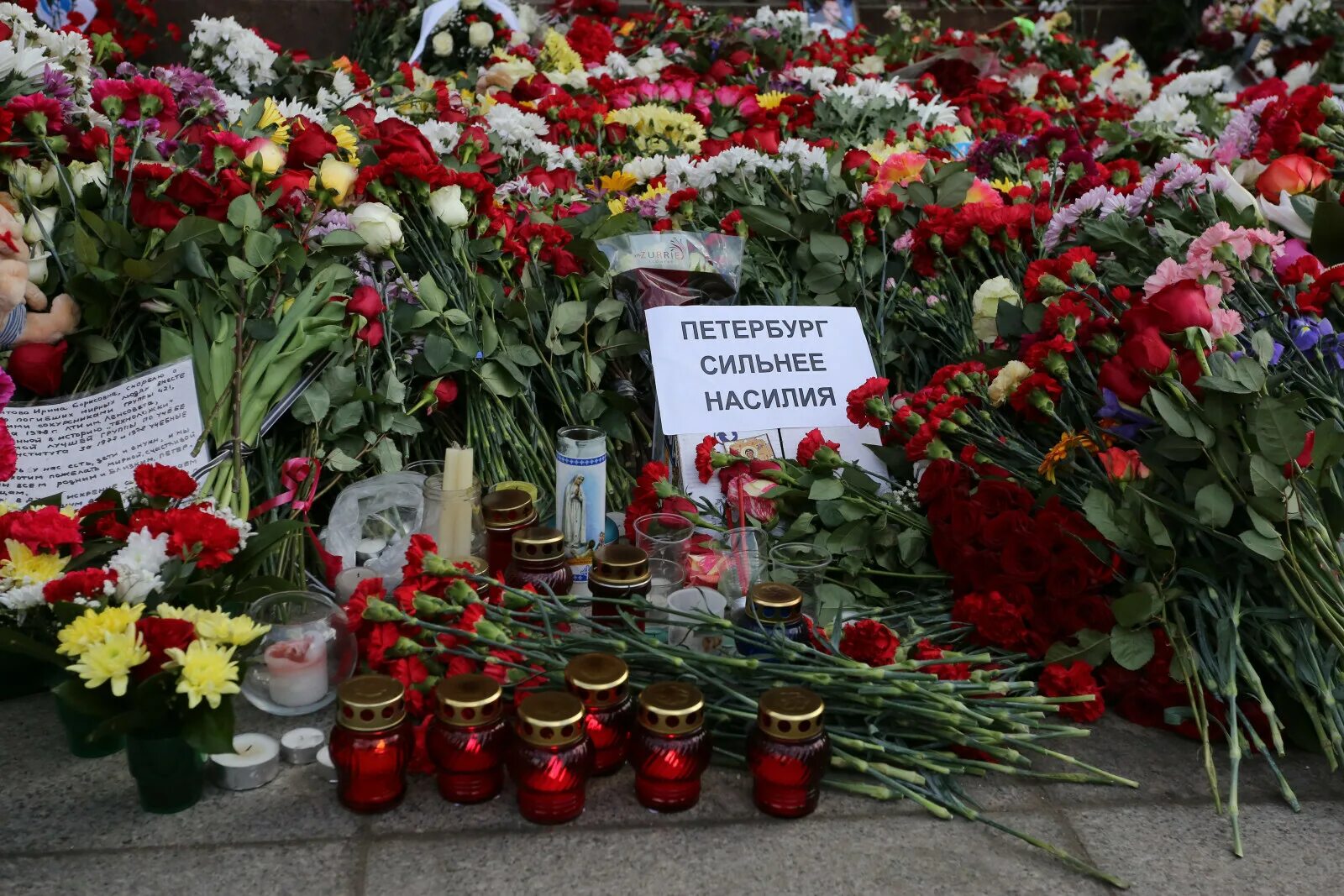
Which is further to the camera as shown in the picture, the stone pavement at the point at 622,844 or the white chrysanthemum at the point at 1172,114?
the white chrysanthemum at the point at 1172,114

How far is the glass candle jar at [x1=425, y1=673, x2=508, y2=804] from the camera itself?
1.31m

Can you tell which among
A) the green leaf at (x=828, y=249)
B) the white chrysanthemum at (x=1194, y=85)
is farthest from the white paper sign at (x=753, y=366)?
the white chrysanthemum at (x=1194, y=85)

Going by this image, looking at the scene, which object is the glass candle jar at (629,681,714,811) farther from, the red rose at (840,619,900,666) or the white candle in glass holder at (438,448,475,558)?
the white candle in glass holder at (438,448,475,558)

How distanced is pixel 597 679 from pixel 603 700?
0.10 feet

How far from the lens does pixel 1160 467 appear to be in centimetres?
162

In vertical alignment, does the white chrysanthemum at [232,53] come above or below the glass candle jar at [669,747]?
above

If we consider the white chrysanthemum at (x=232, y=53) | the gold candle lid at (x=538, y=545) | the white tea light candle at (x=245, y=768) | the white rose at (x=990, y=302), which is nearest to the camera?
the white tea light candle at (x=245, y=768)

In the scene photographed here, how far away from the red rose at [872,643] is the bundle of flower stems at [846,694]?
34mm

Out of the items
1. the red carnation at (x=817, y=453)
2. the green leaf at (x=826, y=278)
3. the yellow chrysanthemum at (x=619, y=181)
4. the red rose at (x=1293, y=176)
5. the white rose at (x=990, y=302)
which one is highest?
the yellow chrysanthemum at (x=619, y=181)

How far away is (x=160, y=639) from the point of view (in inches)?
48.3

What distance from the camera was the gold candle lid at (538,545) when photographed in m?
1.61

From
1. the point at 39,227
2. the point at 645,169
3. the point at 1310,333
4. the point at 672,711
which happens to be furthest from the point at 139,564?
the point at 645,169

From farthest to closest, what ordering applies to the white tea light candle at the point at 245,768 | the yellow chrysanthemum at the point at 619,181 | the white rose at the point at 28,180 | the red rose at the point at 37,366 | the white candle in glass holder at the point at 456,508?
the yellow chrysanthemum at the point at 619,181, the white rose at the point at 28,180, the red rose at the point at 37,366, the white candle in glass holder at the point at 456,508, the white tea light candle at the point at 245,768

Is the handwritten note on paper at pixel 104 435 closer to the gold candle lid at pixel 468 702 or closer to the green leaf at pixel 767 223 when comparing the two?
the gold candle lid at pixel 468 702
